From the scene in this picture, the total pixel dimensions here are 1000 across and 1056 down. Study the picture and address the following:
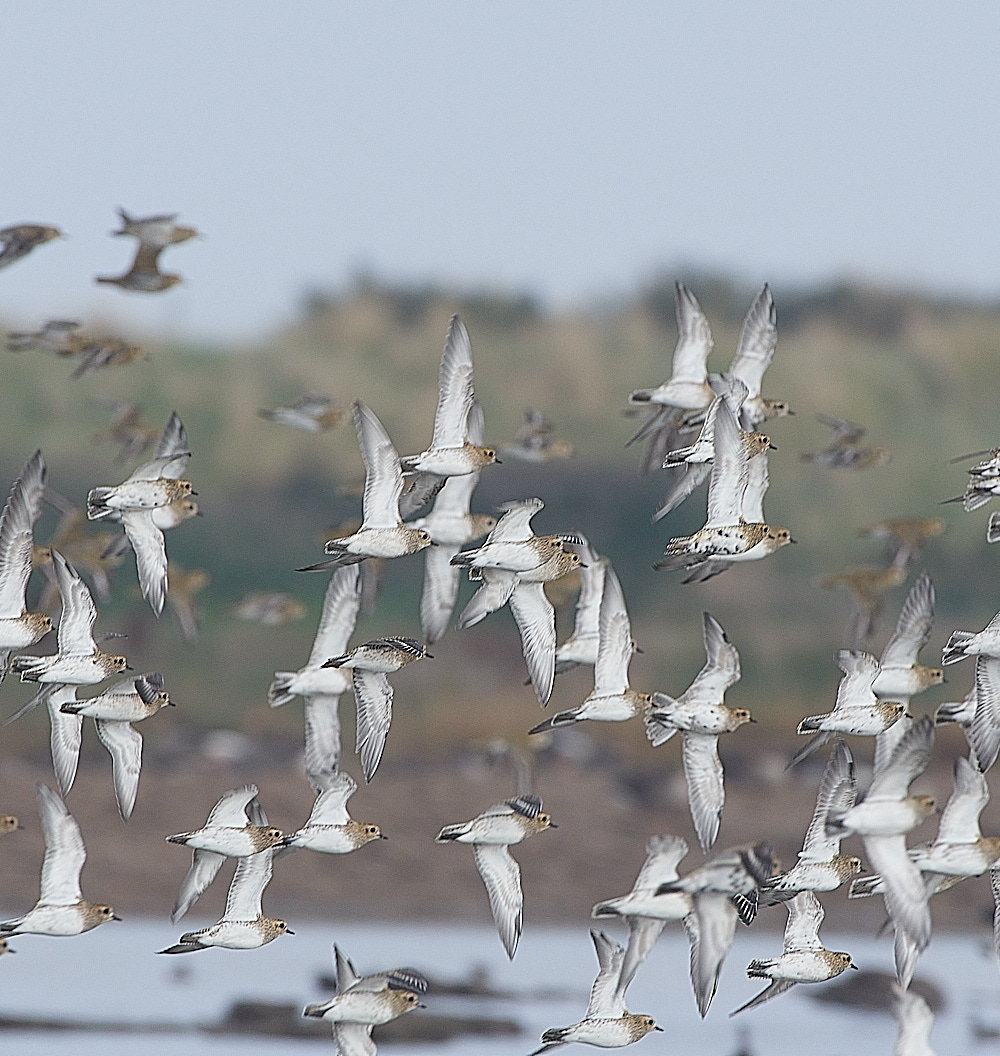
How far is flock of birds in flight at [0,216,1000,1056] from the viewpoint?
1580 cm

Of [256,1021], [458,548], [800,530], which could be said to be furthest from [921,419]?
[458,548]

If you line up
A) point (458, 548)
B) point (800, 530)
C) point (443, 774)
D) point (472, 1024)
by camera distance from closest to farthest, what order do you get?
point (458, 548), point (472, 1024), point (443, 774), point (800, 530)

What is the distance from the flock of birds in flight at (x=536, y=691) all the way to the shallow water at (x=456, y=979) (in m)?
7.67

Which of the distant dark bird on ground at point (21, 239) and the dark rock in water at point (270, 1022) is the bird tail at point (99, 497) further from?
the dark rock in water at point (270, 1022)

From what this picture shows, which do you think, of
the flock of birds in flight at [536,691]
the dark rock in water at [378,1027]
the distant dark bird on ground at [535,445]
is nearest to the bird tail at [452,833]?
the flock of birds in flight at [536,691]

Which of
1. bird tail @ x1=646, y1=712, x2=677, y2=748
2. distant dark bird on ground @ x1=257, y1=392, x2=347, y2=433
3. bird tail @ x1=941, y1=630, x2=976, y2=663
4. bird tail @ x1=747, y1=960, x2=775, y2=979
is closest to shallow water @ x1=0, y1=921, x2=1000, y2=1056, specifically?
distant dark bird on ground @ x1=257, y1=392, x2=347, y2=433

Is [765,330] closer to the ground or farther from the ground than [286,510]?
farther from the ground

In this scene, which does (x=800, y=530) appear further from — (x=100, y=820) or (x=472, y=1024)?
(x=472, y=1024)

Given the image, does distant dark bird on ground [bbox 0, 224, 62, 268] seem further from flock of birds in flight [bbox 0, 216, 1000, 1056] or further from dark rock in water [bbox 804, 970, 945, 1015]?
dark rock in water [bbox 804, 970, 945, 1015]

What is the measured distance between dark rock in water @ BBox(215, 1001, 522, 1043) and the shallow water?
18cm

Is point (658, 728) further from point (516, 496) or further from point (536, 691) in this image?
point (516, 496)

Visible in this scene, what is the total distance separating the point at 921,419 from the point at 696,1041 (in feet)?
64.0

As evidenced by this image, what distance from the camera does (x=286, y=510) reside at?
4103 centimetres

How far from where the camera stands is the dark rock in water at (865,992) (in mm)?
25922
